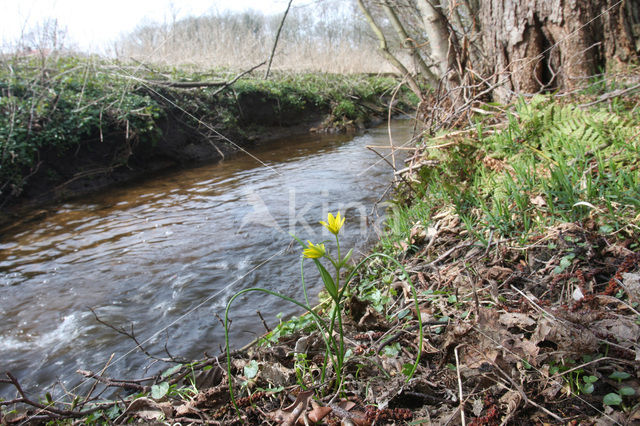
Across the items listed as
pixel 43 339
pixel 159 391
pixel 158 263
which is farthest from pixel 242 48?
pixel 159 391

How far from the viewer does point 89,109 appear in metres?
6.95

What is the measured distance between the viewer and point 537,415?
1122mm

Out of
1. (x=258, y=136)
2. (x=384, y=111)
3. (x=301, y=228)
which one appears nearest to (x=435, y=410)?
(x=301, y=228)

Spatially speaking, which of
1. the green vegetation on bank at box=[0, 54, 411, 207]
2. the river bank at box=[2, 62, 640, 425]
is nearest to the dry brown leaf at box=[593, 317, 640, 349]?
the river bank at box=[2, 62, 640, 425]

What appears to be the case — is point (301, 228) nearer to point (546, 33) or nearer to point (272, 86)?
point (546, 33)

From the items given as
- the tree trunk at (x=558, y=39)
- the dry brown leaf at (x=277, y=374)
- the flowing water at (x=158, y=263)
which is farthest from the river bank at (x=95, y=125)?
the dry brown leaf at (x=277, y=374)

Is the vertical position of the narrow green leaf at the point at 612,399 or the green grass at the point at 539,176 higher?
the green grass at the point at 539,176

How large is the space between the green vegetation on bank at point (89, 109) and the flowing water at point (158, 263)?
114cm

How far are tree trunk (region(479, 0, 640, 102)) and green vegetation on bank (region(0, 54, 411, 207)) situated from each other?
69.5 inches

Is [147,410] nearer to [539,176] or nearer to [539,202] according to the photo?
[539,202]

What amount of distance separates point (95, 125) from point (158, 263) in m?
4.71

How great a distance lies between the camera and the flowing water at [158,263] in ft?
8.05

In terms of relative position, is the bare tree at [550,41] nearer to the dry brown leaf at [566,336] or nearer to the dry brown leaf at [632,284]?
the dry brown leaf at [632,284]

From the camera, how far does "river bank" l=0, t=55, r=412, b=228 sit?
19.9 ft
